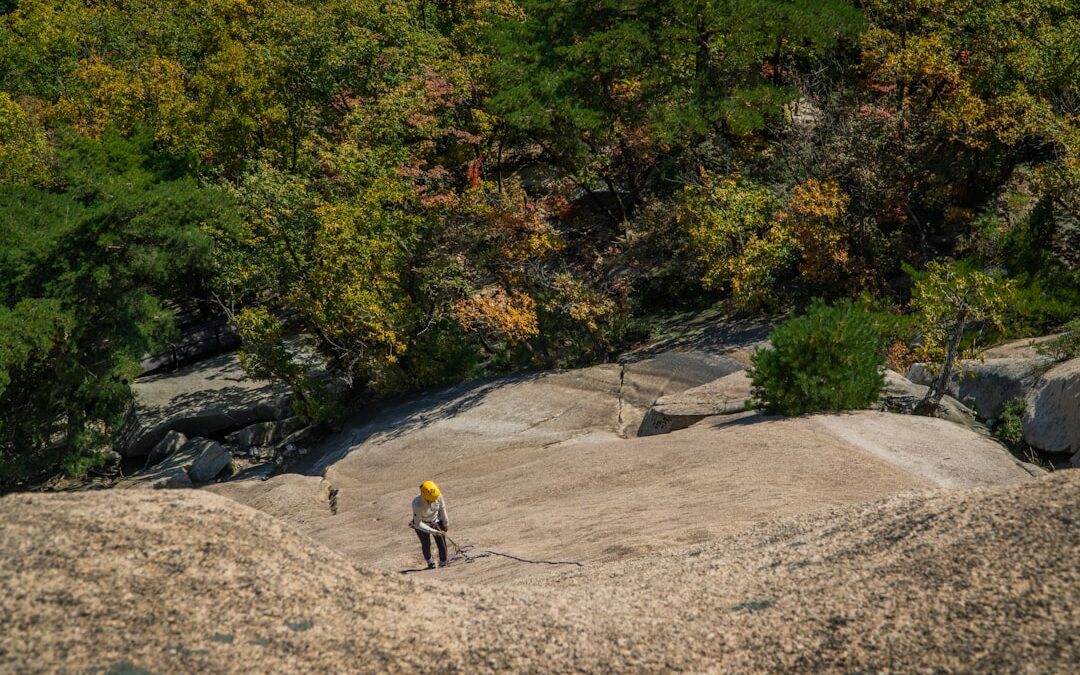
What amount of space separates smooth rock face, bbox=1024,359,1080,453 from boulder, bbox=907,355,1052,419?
0.40m

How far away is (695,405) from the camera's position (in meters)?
20.5

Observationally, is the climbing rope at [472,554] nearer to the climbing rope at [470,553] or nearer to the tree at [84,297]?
the climbing rope at [470,553]

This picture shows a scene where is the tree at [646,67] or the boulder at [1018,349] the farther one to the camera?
the tree at [646,67]

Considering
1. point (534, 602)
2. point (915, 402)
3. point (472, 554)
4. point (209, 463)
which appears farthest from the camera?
point (209, 463)

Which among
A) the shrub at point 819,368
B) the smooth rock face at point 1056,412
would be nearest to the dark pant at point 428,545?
the shrub at point 819,368

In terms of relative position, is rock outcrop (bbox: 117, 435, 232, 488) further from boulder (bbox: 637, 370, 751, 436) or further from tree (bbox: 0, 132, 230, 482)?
boulder (bbox: 637, 370, 751, 436)

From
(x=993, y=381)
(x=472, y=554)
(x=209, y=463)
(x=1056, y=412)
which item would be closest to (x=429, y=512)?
(x=472, y=554)

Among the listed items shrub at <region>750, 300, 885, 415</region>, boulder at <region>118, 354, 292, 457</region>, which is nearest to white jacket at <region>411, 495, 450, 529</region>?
shrub at <region>750, 300, 885, 415</region>

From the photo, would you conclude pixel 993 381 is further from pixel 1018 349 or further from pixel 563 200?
pixel 563 200

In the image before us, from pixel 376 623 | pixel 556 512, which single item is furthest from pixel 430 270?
pixel 376 623

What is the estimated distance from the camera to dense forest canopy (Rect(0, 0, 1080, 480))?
2548 cm

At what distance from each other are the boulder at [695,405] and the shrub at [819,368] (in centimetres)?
109

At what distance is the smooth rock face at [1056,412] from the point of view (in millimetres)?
17953

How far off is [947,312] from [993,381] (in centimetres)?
150
